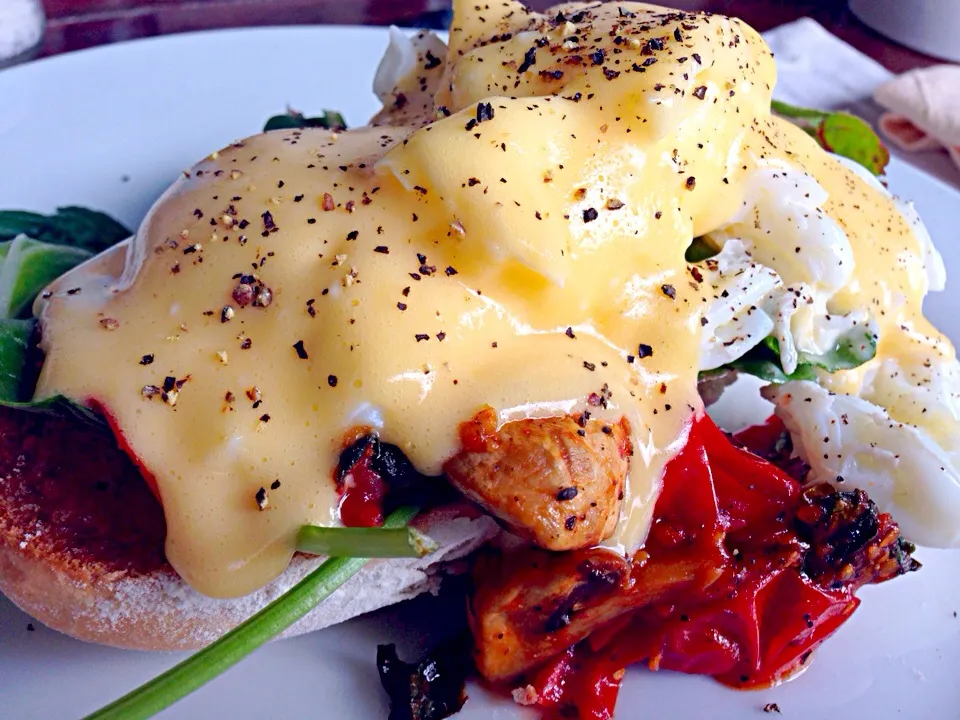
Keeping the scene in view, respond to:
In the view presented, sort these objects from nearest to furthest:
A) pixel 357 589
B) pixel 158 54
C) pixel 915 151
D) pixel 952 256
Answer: pixel 357 589
pixel 952 256
pixel 158 54
pixel 915 151

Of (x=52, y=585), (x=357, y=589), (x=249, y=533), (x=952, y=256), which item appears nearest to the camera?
(x=249, y=533)

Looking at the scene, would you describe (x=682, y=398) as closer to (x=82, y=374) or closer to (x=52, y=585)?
(x=82, y=374)

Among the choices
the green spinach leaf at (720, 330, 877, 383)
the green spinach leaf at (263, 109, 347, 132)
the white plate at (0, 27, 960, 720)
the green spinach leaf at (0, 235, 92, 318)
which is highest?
the green spinach leaf at (263, 109, 347, 132)

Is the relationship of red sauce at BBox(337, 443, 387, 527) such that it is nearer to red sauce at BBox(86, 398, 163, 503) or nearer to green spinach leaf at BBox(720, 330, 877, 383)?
red sauce at BBox(86, 398, 163, 503)

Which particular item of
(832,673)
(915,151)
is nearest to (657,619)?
(832,673)

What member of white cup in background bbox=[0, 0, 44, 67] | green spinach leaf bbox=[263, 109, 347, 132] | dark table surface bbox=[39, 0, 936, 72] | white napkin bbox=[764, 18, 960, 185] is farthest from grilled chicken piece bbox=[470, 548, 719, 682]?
dark table surface bbox=[39, 0, 936, 72]

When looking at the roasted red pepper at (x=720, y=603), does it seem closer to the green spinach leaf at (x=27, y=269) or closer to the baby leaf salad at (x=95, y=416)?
the baby leaf salad at (x=95, y=416)

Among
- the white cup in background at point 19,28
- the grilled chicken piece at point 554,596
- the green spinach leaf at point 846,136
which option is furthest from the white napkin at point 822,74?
the white cup in background at point 19,28

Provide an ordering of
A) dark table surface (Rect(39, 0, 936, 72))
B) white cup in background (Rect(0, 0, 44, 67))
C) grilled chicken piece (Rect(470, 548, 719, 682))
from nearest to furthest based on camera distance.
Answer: grilled chicken piece (Rect(470, 548, 719, 682)), white cup in background (Rect(0, 0, 44, 67)), dark table surface (Rect(39, 0, 936, 72))

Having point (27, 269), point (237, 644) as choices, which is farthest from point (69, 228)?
point (237, 644)
